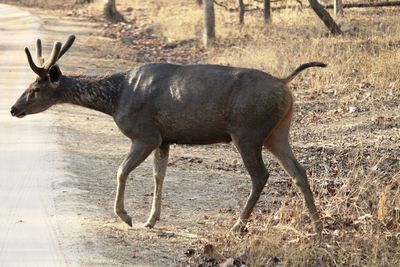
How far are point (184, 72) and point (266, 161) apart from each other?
3.74 meters

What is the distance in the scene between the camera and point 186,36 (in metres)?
27.6

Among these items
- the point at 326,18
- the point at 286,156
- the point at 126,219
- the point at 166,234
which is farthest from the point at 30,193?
the point at 326,18

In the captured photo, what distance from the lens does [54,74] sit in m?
9.38

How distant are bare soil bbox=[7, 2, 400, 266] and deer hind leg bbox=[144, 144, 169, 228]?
0.13m

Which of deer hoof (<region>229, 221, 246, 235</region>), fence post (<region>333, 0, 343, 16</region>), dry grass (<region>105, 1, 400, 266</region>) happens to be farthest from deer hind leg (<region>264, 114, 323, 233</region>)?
fence post (<region>333, 0, 343, 16</region>)

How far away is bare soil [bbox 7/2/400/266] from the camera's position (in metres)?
8.59

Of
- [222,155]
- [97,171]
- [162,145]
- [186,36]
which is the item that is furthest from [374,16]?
[162,145]

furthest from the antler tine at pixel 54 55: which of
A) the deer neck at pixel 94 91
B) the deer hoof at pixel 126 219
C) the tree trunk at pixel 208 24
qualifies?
the tree trunk at pixel 208 24

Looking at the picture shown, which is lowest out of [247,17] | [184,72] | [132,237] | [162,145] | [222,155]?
[247,17]

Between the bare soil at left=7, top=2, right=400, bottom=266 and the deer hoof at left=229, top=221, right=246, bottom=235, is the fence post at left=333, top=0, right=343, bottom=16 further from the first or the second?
the deer hoof at left=229, top=221, right=246, bottom=235

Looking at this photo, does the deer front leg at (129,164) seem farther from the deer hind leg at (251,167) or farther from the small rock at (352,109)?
the small rock at (352,109)

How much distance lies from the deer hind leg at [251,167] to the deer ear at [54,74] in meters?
2.11

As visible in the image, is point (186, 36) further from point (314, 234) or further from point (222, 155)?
point (314, 234)

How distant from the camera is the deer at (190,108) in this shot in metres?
8.52
